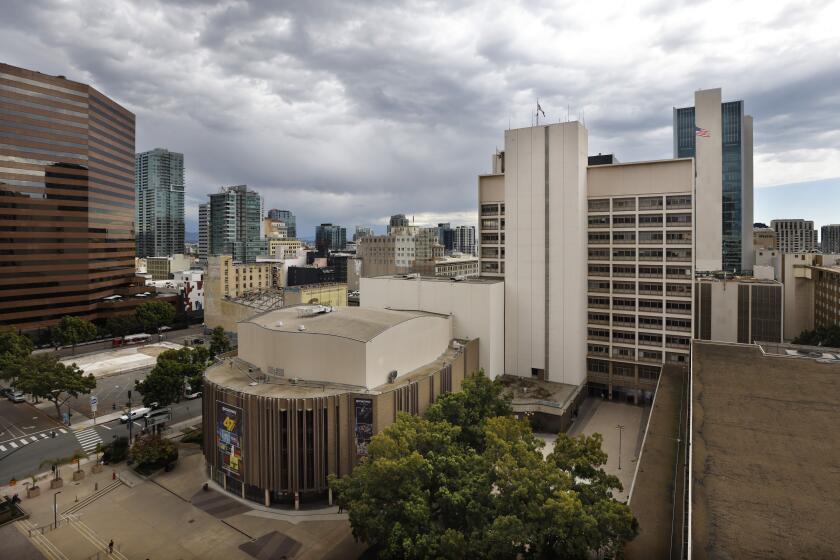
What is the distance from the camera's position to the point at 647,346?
71.7 metres

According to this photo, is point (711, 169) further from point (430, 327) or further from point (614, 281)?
point (430, 327)

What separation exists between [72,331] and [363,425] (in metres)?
93.8

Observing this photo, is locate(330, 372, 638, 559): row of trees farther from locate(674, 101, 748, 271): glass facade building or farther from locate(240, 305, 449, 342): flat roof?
locate(674, 101, 748, 271): glass facade building

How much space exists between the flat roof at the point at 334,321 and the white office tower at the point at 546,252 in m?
23.7

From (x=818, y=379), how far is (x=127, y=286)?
151 meters

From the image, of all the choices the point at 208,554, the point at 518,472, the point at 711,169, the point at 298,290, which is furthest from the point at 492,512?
the point at 711,169

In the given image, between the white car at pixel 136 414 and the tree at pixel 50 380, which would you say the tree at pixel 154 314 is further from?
the white car at pixel 136 414

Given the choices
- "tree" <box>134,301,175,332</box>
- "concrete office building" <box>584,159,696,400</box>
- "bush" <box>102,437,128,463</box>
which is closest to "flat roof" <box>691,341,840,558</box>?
"concrete office building" <box>584,159,696,400</box>

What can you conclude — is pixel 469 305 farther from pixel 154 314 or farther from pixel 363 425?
pixel 154 314

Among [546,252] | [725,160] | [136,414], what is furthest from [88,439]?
[725,160]

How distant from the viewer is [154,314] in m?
124

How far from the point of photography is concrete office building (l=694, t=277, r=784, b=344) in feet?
254

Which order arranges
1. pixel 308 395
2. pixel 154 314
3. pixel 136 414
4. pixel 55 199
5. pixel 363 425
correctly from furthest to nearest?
pixel 154 314 → pixel 55 199 → pixel 136 414 → pixel 308 395 → pixel 363 425

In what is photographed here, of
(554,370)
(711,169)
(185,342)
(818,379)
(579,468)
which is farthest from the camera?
(711,169)
